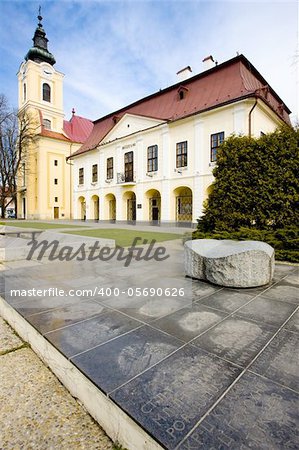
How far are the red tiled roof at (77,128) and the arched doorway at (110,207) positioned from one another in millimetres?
16301

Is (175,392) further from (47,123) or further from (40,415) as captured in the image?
(47,123)

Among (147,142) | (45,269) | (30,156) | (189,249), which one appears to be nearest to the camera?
(189,249)

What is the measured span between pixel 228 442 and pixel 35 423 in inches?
50.5

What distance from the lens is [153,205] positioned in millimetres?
25266

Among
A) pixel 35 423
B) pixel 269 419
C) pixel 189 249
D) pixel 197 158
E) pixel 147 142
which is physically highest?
pixel 147 142

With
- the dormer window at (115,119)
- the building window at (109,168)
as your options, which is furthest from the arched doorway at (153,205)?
the dormer window at (115,119)

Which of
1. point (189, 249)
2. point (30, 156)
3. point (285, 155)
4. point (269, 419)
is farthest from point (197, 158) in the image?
point (30, 156)

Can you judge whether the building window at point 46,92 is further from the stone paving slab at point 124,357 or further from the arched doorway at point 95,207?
the stone paving slab at point 124,357

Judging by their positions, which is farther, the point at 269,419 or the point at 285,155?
the point at 285,155

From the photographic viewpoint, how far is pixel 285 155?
755cm

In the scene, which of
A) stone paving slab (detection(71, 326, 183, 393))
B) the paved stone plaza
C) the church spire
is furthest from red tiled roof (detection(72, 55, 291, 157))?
the church spire

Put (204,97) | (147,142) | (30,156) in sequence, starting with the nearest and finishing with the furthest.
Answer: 1. (204,97)
2. (147,142)
3. (30,156)

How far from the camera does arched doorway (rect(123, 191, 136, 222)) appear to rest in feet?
88.5

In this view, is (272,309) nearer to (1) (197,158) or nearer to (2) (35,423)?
(2) (35,423)
